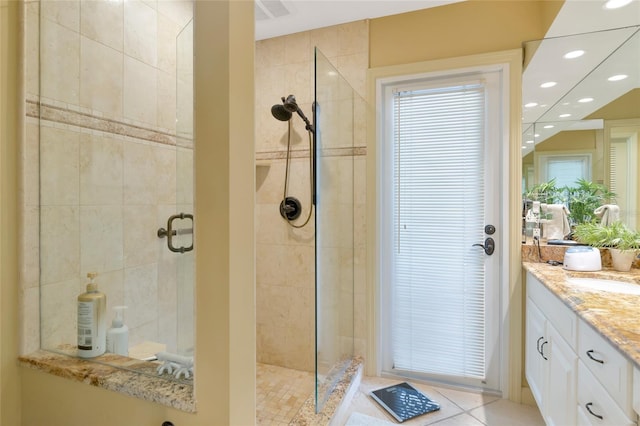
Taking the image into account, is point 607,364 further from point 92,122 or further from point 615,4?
point 92,122

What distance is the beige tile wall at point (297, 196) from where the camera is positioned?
2.34m

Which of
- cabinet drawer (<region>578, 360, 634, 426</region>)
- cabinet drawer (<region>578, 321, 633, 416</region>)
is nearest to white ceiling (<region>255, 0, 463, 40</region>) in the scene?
cabinet drawer (<region>578, 321, 633, 416</region>)

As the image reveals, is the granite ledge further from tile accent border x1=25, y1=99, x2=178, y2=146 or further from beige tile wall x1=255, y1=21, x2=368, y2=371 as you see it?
tile accent border x1=25, y1=99, x2=178, y2=146

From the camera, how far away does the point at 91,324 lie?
3.39 feet

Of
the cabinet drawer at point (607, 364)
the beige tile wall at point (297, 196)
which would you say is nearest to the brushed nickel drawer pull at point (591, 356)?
the cabinet drawer at point (607, 364)

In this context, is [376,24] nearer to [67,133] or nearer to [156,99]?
[156,99]

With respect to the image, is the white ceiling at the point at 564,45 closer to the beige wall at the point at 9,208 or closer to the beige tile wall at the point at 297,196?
the beige tile wall at the point at 297,196

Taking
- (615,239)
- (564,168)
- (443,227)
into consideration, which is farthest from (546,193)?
(443,227)

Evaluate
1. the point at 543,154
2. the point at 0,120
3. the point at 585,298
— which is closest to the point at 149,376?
the point at 0,120

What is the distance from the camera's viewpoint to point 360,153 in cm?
234

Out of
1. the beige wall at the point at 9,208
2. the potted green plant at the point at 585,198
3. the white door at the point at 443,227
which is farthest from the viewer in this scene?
the white door at the point at 443,227

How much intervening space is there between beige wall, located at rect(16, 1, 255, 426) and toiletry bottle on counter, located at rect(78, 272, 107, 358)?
43 centimetres

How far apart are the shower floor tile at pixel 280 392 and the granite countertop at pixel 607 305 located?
1.53 m

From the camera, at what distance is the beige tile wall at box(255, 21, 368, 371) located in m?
2.34
